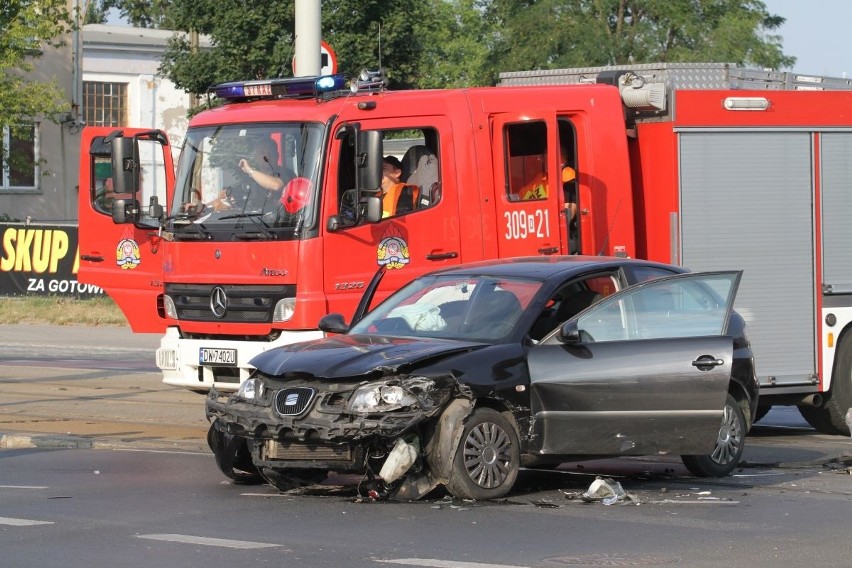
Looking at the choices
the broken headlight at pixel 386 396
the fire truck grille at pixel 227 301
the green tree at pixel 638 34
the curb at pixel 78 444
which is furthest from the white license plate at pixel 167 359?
the green tree at pixel 638 34

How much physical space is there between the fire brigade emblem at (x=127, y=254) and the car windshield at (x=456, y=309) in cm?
401

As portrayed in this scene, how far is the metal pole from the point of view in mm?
17484

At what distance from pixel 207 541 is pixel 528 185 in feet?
20.9

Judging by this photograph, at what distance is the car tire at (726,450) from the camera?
10766 mm

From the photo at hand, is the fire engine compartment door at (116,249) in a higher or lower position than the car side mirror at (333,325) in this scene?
higher

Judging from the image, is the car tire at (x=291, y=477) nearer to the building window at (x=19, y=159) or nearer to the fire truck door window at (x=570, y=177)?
the fire truck door window at (x=570, y=177)

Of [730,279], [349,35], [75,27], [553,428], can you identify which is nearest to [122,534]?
[553,428]

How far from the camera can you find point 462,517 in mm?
8805

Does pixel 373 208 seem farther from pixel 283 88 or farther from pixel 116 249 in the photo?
pixel 116 249

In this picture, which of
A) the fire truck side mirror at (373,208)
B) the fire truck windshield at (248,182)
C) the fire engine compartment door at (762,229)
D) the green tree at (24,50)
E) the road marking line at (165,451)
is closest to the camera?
the road marking line at (165,451)

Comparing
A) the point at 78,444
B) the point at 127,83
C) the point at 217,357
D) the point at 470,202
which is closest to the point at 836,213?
the point at 470,202

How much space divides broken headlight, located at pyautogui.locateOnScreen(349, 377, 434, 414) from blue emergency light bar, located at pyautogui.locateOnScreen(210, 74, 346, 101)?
462 centimetres

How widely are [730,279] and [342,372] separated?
3.00m

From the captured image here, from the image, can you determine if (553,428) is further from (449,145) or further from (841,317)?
(841,317)
